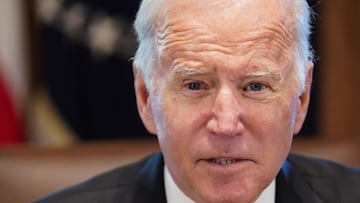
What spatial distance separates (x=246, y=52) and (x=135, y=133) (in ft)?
6.89

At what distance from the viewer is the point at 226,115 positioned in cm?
183

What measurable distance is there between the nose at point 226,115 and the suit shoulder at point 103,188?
0.43 m

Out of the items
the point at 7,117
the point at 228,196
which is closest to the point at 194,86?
the point at 228,196

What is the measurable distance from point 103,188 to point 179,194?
24cm

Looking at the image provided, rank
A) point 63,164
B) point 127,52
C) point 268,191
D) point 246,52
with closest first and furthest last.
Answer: point 246,52, point 268,191, point 63,164, point 127,52

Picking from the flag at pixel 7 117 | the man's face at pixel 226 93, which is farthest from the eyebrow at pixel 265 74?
the flag at pixel 7 117

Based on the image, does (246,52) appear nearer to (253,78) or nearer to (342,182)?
(253,78)

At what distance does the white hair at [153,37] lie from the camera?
1965mm

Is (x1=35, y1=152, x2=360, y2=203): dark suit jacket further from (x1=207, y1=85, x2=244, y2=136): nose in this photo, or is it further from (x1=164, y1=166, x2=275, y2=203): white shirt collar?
(x1=207, y1=85, x2=244, y2=136): nose

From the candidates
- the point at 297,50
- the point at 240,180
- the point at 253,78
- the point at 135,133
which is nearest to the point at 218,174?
the point at 240,180

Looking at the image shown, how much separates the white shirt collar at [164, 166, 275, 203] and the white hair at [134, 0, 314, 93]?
0.25 m

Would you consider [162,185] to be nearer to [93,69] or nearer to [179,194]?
[179,194]

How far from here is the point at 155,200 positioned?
2109 millimetres

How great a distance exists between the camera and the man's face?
6.09 feet
